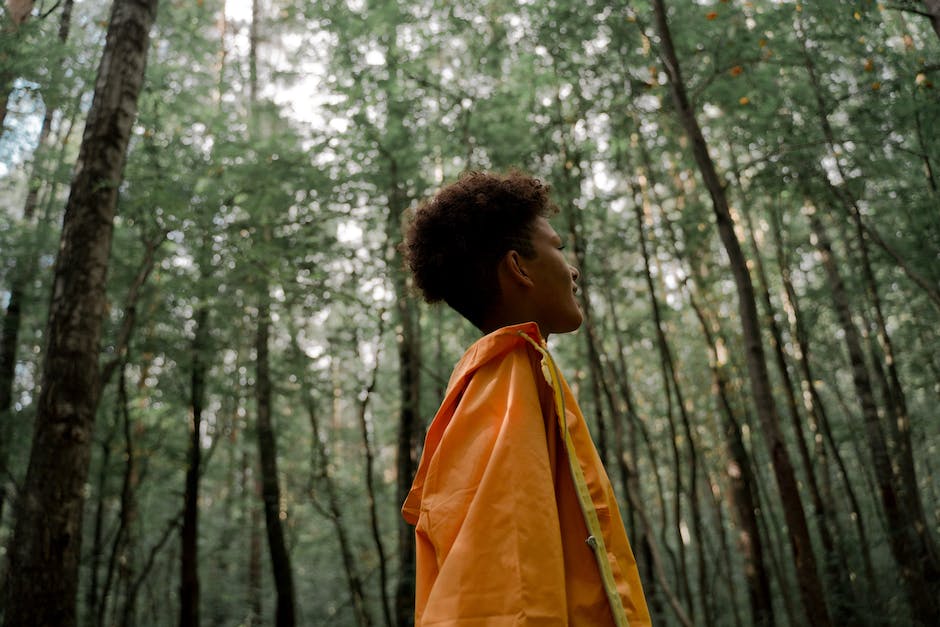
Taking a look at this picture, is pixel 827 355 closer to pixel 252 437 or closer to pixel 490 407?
pixel 252 437

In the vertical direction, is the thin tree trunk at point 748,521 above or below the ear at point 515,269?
below

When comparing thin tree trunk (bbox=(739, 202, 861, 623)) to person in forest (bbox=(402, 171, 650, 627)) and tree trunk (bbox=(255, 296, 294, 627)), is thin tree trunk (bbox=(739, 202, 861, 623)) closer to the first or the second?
person in forest (bbox=(402, 171, 650, 627))

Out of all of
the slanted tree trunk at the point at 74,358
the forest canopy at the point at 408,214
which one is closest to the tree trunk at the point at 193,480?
the forest canopy at the point at 408,214

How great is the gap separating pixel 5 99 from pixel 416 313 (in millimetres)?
4566

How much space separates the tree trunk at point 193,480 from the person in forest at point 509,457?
313 inches

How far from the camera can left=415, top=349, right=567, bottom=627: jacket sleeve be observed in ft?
3.46

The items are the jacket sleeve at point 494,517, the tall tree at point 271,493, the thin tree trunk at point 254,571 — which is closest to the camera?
the jacket sleeve at point 494,517

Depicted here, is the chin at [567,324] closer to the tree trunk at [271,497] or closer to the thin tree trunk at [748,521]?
the thin tree trunk at [748,521]

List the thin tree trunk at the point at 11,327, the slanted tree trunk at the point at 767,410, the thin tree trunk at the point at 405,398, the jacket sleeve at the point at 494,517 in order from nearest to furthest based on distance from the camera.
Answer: the jacket sleeve at the point at 494,517, the slanted tree trunk at the point at 767,410, the thin tree trunk at the point at 405,398, the thin tree trunk at the point at 11,327

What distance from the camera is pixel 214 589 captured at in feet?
50.2

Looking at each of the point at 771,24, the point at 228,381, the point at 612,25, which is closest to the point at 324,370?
the point at 228,381

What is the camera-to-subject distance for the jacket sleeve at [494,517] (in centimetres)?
105

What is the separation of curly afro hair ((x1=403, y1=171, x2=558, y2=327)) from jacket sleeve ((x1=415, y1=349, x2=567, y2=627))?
0.30 metres

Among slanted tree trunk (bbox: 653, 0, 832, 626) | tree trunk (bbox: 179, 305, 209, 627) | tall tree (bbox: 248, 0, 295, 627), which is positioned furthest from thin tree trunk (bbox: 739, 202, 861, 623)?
tree trunk (bbox: 179, 305, 209, 627)
